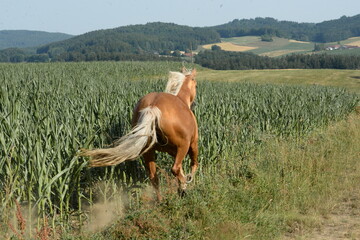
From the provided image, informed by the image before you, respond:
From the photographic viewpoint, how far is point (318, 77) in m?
46.7

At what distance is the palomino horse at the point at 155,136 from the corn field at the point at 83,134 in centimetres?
34

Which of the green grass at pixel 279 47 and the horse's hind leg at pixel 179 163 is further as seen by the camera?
the green grass at pixel 279 47

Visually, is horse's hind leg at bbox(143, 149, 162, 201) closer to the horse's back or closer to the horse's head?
the horse's back

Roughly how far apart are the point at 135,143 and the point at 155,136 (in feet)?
0.98

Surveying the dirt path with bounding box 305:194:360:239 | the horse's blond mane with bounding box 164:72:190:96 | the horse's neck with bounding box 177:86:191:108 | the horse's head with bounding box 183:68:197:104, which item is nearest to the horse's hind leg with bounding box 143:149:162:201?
the horse's neck with bounding box 177:86:191:108

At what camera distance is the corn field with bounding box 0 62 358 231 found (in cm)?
445

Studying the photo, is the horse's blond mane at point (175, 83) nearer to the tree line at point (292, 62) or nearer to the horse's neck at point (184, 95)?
the horse's neck at point (184, 95)

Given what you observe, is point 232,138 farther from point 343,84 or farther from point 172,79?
point 343,84

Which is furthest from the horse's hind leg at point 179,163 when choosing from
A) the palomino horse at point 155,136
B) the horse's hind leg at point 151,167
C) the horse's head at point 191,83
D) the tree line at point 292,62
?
the tree line at point 292,62

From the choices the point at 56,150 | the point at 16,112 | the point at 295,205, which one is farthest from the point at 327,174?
the point at 16,112

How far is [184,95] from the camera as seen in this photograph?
646 cm

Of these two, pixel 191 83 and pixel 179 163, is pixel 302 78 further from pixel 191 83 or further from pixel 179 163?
pixel 179 163

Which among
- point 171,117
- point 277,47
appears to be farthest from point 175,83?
point 277,47

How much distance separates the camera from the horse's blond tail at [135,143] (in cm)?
A: 483
